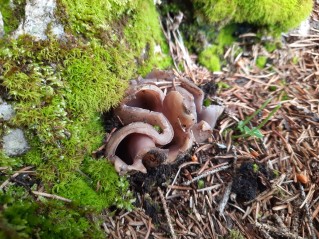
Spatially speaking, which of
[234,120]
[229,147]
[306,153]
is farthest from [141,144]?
[306,153]

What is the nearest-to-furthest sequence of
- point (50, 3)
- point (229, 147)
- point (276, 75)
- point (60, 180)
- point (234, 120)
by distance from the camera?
point (60, 180) < point (50, 3) < point (229, 147) < point (234, 120) < point (276, 75)

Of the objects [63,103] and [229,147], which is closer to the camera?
[63,103]

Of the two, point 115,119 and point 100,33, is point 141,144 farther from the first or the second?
point 100,33

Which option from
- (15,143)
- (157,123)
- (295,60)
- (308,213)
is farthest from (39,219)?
(295,60)

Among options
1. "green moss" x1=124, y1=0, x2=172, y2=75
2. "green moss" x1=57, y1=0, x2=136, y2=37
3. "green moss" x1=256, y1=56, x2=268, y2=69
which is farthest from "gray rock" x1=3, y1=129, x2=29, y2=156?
"green moss" x1=256, y1=56, x2=268, y2=69

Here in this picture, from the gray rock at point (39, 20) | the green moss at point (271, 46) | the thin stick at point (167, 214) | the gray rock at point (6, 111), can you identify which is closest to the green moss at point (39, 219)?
the gray rock at point (6, 111)

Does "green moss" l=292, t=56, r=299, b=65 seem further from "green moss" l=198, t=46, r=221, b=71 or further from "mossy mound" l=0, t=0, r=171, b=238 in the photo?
"mossy mound" l=0, t=0, r=171, b=238

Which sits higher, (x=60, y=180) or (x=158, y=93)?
(x=158, y=93)
